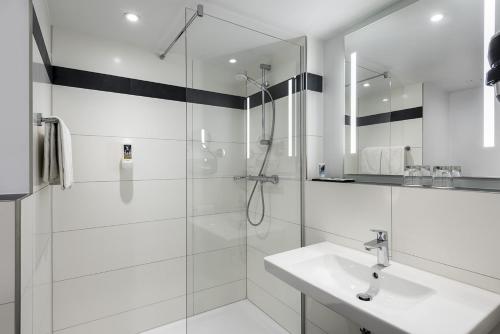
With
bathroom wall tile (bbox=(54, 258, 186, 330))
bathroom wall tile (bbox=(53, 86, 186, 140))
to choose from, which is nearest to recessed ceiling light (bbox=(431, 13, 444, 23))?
bathroom wall tile (bbox=(53, 86, 186, 140))

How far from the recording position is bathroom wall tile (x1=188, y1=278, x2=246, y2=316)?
1688 millimetres

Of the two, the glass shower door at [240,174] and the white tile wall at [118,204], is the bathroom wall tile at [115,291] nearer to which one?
the white tile wall at [118,204]

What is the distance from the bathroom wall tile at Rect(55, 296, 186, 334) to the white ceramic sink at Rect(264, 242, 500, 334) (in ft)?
4.35

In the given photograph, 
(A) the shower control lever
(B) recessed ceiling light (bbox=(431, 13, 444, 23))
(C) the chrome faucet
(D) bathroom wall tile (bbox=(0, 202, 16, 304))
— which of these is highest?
(B) recessed ceiling light (bbox=(431, 13, 444, 23))

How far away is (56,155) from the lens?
4.03 ft

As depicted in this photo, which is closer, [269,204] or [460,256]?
[460,256]

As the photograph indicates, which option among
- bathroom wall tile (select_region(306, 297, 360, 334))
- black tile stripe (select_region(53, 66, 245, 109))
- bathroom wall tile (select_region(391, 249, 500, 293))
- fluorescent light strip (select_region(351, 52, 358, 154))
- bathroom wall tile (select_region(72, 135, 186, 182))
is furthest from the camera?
bathroom wall tile (select_region(72, 135, 186, 182))

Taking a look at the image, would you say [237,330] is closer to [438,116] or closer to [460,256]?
[460,256]

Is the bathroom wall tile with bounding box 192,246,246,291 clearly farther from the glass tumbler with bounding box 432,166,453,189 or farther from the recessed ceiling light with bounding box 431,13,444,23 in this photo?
the recessed ceiling light with bounding box 431,13,444,23

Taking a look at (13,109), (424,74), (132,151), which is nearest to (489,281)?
(424,74)

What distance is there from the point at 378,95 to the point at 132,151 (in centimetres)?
187

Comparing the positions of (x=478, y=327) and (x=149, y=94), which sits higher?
(x=149, y=94)

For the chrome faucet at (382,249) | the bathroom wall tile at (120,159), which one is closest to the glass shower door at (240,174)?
the bathroom wall tile at (120,159)

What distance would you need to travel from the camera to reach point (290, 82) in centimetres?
186
